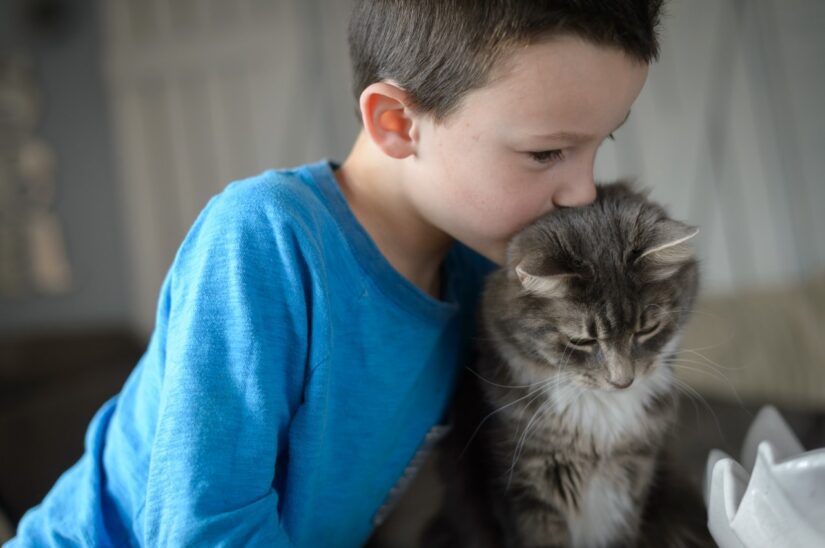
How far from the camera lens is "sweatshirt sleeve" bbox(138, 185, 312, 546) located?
771mm

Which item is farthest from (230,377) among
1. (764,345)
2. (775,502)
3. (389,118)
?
(764,345)

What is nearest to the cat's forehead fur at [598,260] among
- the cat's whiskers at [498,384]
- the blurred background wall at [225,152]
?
the cat's whiskers at [498,384]

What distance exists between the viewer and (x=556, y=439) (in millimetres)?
967

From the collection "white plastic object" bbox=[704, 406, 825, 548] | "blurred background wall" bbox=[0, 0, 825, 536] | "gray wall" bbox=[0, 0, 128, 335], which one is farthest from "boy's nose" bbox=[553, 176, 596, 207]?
"gray wall" bbox=[0, 0, 128, 335]

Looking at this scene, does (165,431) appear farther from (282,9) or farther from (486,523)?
(282,9)

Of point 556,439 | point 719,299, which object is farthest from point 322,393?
point 719,299

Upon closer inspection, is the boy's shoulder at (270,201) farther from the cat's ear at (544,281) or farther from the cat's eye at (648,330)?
the cat's eye at (648,330)

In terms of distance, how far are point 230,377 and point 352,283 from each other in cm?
21

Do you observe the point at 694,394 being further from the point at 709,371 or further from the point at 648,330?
the point at 648,330

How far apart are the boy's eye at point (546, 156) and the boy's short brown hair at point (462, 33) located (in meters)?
0.10

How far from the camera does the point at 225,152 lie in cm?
293

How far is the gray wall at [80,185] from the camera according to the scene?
3004 millimetres

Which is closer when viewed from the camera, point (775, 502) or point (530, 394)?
point (775, 502)

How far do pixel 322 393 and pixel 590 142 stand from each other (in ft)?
1.42
